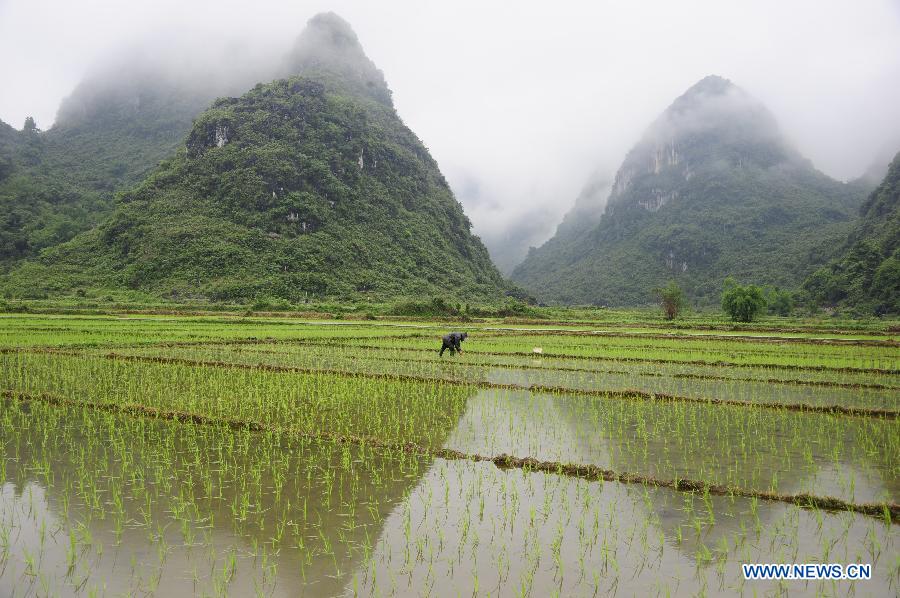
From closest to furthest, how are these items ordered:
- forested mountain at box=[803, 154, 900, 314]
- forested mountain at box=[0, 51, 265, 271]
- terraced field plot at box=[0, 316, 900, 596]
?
terraced field plot at box=[0, 316, 900, 596] → forested mountain at box=[803, 154, 900, 314] → forested mountain at box=[0, 51, 265, 271]

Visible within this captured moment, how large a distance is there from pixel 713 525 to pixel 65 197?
89438 mm

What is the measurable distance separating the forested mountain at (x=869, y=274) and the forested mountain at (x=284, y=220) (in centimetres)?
3755

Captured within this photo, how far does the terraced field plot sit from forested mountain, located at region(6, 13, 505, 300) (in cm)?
4327

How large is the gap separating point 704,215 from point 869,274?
253ft

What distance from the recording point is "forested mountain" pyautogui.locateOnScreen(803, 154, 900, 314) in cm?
4875

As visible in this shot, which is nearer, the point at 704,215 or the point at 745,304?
the point at 745,304

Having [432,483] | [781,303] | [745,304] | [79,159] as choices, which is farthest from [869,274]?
[79,159]

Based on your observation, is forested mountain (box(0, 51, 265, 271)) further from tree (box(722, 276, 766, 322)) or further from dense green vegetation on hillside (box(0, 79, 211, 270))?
tree (box(722, 276, 766, 322))

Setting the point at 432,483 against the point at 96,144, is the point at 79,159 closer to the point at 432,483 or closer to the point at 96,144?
the point at 96,144

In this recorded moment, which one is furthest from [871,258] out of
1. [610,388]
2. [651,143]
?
[651,143]

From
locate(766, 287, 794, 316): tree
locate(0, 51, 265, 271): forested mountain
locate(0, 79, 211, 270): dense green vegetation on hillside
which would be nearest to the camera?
locate(766, 287, 794, 316): tree

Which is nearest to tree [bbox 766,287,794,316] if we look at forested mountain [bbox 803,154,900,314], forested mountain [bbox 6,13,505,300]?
forested mountain [bbox 803,154,900,314]

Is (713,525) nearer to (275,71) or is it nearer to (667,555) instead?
(667,555)

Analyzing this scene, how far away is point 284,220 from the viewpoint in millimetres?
64250
